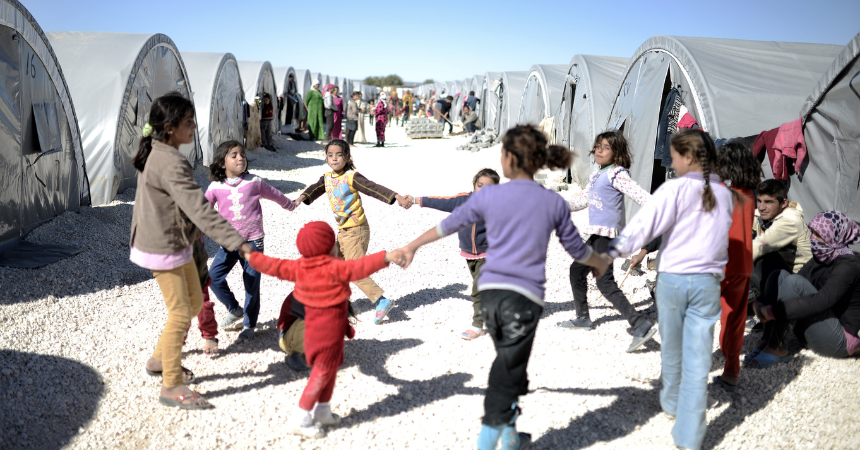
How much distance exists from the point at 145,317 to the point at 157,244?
2020mm

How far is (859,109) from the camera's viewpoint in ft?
15.6

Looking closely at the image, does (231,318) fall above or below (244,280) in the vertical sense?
below

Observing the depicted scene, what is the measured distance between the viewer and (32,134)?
670 cm

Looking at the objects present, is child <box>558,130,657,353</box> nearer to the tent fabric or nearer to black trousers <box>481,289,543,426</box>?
black trousers <box>481,289,543,426</box>

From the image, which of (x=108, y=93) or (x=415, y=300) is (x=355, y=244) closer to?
(x=415, y=300)

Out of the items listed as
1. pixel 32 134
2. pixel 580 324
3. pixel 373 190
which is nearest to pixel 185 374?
pixel 373 190

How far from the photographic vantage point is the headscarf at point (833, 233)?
3857 millimetres

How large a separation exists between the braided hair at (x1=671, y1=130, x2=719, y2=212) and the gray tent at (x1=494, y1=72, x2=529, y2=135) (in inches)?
651

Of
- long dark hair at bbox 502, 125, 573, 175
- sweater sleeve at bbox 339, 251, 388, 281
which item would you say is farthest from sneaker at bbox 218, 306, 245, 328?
long dark hair at bbox 502, 125, 573, 175

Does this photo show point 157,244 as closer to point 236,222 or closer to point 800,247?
point 236,222

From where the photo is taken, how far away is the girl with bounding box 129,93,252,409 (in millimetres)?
3127

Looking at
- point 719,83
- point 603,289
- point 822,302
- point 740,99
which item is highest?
point 719,83

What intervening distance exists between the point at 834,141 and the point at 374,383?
15.4 ft

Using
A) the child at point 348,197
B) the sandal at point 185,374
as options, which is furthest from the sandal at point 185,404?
the child at point 348,197
